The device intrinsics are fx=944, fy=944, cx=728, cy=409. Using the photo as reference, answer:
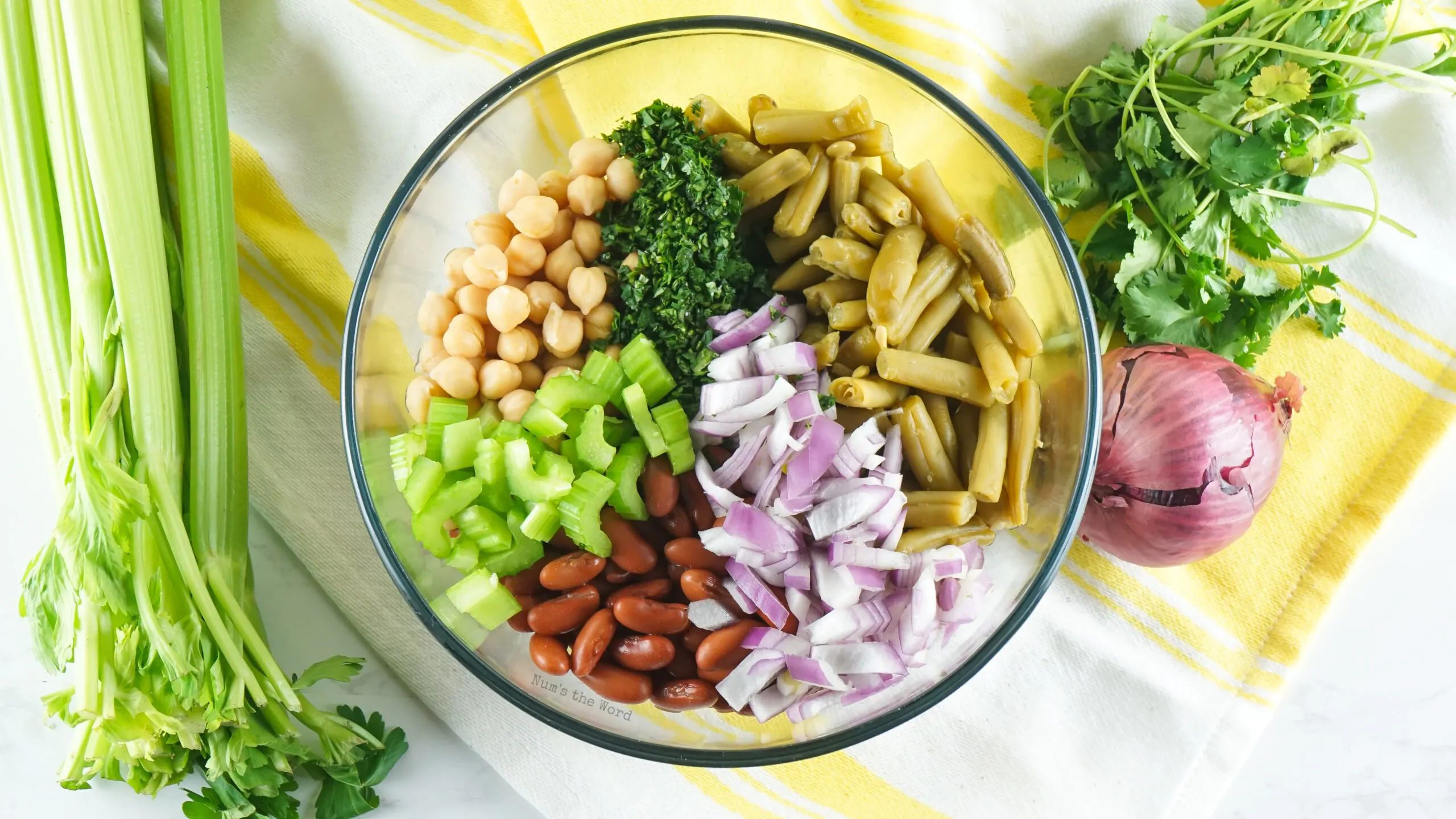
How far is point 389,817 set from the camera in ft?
5.85

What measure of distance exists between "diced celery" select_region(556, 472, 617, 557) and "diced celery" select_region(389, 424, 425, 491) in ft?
0.86

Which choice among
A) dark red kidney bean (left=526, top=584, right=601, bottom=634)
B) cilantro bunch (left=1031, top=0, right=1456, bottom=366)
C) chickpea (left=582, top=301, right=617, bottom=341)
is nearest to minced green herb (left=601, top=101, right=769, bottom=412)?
chickpea (left=582, top=301, right=617, bottom=341)

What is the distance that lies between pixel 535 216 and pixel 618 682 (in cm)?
74

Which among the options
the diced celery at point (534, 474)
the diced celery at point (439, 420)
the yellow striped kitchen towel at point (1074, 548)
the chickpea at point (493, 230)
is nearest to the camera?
the diced celery at point (534, 474)

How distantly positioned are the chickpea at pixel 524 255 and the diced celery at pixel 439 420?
24 cm

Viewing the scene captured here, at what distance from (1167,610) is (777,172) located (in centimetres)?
108

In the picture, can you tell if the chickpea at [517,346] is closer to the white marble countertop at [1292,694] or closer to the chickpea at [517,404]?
the chickpea at [517,404]

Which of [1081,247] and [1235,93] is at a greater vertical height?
[1235,93]

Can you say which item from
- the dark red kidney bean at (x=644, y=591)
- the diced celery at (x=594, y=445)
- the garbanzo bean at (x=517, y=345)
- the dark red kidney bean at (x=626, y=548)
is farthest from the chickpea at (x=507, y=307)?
the dark red kidney bean at (x=644, y=591)

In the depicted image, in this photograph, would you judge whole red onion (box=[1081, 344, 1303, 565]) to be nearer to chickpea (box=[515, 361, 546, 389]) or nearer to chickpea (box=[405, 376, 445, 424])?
chickpea (box=[515, 361, 546, 389])

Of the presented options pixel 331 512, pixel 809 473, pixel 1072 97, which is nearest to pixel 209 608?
pixel 331 512

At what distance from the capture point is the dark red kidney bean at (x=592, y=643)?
1.38 m

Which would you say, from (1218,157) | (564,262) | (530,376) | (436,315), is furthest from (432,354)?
(1218,157)

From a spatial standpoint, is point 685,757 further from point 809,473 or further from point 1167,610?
point 1167,610
